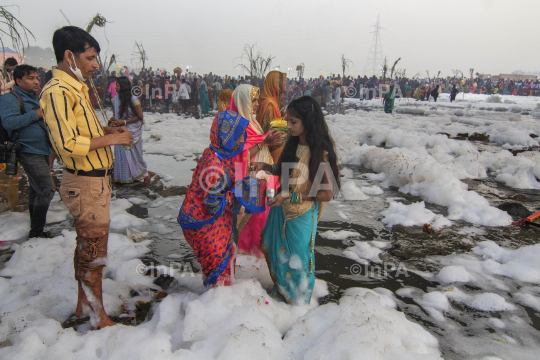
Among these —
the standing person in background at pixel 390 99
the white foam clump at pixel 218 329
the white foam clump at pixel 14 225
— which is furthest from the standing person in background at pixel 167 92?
the white foam clump at pixel 218 329

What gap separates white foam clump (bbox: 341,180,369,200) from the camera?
5324 mm

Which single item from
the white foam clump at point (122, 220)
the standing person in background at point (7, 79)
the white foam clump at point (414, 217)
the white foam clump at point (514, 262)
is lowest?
the white foam clump at point (514, 262)

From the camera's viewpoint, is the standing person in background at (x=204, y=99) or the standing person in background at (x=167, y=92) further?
the standing person in background at (x=167, y=92)

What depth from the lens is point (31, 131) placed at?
10.5 ft

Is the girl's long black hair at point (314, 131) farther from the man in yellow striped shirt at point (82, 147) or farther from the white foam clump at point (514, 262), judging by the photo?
the white foam clump at point (514, 262)

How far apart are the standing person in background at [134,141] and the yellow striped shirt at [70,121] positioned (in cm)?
321

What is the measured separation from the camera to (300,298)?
2.43 metres

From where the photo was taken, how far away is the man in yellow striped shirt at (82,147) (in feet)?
5.70

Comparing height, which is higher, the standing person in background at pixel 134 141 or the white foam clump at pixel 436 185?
the standing person in background at pixel 134 141

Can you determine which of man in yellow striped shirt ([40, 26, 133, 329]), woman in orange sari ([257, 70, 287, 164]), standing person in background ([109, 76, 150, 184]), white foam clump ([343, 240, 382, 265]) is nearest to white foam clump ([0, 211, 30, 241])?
standing person in background ([109, 76, 150, 184])

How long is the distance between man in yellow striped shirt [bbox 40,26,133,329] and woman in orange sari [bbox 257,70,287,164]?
182 cm

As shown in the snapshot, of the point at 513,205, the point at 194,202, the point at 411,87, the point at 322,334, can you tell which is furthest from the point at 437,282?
the point at 411,87

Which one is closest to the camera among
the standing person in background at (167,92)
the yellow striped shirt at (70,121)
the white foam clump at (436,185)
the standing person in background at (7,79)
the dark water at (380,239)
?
the yellow striped shirt at (70,121)

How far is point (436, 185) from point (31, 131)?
5.45m
